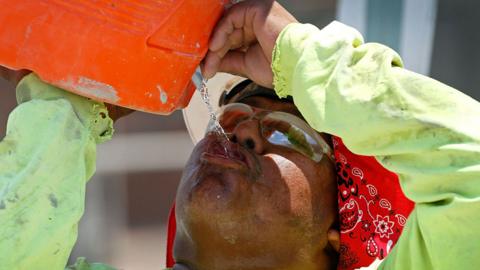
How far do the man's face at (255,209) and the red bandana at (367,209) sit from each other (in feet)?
0.18

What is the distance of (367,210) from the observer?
2250mm

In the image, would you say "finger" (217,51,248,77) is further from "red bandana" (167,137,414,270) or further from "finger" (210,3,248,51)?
"red bandana" (167,137,414,270)

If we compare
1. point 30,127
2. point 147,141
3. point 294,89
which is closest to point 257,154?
point 294,89

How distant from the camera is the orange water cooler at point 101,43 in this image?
5.91ft

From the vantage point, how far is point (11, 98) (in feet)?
15.3

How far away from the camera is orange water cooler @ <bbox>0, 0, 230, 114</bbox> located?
1.80 m

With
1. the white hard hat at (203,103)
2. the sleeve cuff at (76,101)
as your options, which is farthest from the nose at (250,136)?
the sleeve cuff at (76,101)

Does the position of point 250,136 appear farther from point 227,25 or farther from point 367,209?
point 227,25

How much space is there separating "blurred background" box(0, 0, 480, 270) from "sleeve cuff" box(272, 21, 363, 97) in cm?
215

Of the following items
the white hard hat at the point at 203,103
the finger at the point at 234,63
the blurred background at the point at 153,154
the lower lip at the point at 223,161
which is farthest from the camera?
the blurred background at the point at 153,154

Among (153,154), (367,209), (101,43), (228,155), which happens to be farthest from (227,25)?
(153,154)

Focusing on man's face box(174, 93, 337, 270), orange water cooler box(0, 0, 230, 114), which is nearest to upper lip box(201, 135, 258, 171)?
man's face box(174, 93, 337, 270)

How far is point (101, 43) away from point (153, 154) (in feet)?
9.84

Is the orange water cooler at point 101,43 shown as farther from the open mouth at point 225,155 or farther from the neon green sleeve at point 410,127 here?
the open mouth at point 225,155
